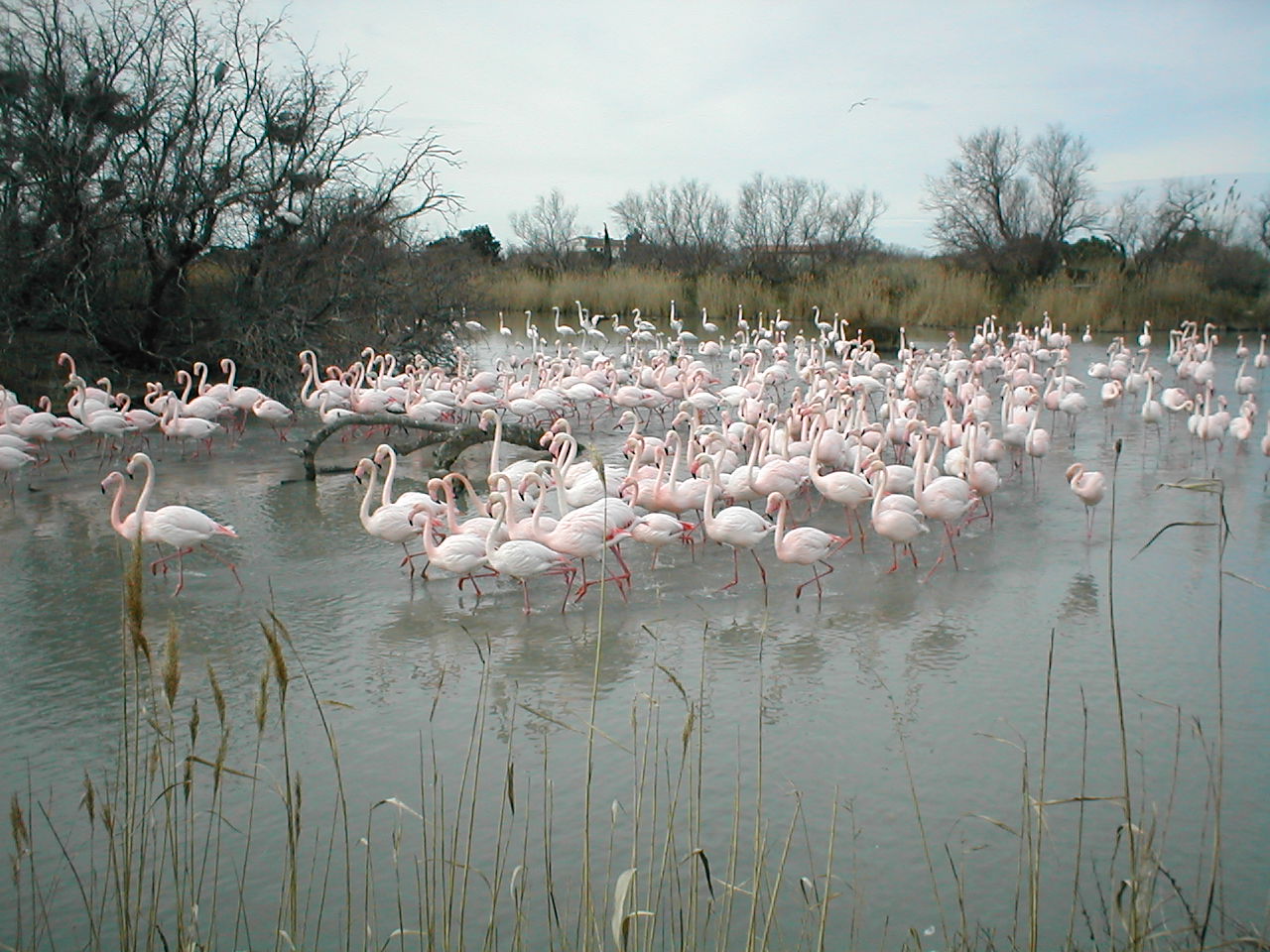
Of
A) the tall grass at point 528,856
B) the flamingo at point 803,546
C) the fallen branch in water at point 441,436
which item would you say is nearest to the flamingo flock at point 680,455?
the flamingo at point 803,546

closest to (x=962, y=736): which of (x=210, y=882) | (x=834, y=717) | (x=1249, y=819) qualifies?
(x=834, y=717)

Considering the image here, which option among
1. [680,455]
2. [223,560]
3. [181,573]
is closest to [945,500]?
[680,455]

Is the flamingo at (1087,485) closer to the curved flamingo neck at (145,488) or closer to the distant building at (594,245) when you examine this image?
the curved flamingo neck at (145,488)

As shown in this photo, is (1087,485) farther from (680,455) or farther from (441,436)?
(441,436)

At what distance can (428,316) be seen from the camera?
16797 millimetres

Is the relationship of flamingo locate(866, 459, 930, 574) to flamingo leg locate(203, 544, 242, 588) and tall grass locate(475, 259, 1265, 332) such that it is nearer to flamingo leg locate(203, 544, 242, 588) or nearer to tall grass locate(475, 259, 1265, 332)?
flamingo leg locate(203, 544, 242, 588)

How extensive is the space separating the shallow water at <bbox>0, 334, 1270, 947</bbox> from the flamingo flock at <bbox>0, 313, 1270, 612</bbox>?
0.29 meters

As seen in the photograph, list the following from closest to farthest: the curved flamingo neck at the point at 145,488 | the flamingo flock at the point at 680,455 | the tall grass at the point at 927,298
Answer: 1. the curved flamingo neck at the point at 145,488
2. the flamingo flock at the point at 680,455
3. the tall grass at the point at 927,298

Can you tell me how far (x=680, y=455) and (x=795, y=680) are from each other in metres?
3.49

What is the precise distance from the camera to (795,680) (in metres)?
5.40

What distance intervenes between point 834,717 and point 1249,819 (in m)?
1.62

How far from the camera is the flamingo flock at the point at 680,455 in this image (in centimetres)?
671

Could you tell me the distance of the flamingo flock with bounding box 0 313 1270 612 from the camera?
6707 millimetres

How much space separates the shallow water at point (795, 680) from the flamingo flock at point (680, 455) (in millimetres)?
287
